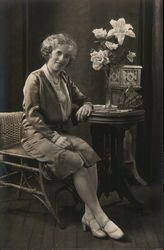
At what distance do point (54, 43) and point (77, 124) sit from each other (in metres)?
0.51

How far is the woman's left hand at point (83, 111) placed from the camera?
110 inches

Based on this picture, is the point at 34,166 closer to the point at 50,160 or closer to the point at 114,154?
the point at 50,160

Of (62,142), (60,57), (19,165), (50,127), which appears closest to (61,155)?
(62,142)

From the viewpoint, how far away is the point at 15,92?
105 inches

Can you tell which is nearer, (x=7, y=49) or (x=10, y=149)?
(x=7, y=49)

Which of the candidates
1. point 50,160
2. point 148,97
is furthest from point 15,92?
point 148,97

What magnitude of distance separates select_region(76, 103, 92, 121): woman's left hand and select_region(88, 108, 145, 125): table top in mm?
39

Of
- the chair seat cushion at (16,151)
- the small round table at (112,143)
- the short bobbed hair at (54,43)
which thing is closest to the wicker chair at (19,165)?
the chair seat cushion at (16,151)

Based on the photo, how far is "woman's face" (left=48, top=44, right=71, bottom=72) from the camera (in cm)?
269

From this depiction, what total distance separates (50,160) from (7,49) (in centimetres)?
70

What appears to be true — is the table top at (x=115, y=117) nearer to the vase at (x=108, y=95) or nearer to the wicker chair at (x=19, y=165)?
the vase at (x=108, y=95)

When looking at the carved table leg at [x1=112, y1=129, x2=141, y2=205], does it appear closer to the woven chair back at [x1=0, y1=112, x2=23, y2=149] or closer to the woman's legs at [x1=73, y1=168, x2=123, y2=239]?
the woman's legs at [x1=73, y1=168, x2=123, y2=239]

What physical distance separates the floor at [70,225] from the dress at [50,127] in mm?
216

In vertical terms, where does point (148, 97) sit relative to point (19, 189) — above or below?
above
